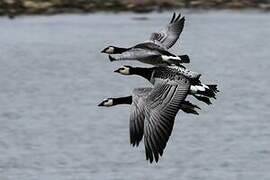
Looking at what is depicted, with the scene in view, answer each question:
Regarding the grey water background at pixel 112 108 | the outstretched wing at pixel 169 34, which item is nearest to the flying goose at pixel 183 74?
the outstretched wing at pixel 169 34

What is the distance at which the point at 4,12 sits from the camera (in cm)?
4272

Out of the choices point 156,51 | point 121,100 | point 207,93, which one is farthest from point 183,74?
point 121,100

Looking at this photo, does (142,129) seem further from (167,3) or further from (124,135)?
(167,3)

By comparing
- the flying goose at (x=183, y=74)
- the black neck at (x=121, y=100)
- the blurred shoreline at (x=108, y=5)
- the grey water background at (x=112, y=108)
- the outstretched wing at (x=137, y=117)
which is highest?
the flying goose at (x=183, y=74)

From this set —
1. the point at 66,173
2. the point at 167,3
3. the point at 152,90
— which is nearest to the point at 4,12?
the point at 167,3

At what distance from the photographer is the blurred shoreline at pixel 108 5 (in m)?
42.9

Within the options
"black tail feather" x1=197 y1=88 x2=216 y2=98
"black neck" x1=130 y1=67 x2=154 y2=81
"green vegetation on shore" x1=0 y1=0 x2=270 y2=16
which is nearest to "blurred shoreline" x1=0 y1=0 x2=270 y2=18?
"green vegetation on shore" x1=0 y1=0 x2=270 y2=16

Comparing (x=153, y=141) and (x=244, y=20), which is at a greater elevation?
(x=153, y=141)

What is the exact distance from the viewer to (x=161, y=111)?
11867 millimetres

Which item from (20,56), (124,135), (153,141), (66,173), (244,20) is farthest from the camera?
(244,20)

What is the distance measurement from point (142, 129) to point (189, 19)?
102 ft

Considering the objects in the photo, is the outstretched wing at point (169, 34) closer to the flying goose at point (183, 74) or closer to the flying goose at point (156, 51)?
the flying goose at point (156, 51)

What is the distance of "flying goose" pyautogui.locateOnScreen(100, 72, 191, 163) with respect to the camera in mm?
11484

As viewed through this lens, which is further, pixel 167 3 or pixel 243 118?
pixel 167 3
